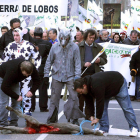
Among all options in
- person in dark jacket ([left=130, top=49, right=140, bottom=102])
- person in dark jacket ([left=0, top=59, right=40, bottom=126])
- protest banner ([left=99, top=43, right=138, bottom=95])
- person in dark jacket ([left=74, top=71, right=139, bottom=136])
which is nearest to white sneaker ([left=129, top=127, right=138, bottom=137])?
person in dark jacket ([left=74, top=71, right=139, bottom=136])

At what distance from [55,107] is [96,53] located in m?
1.58

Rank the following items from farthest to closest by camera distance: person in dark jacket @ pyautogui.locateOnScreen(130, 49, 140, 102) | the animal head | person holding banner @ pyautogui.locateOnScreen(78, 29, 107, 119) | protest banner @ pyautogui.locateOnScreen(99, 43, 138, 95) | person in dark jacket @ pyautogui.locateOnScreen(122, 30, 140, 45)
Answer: protest banner @ pyautogui.locateOnScreen(99, 43, 138, 95) < person in dark jacket @ pyautogui.locateOnScreen(122, 30, 140, 45) < person in dark jacket @ pyautogui.locateOnScreen(130, 49, 140, 102) < person holding banner @ pyautogui.locateOnScreen(78, 29, 107, 119) < the animal head

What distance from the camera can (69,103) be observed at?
29.7ft

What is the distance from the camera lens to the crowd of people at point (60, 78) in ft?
24.5

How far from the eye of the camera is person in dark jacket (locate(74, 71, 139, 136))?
23.6ft

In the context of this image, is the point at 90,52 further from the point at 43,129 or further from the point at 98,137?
the point at 98,137

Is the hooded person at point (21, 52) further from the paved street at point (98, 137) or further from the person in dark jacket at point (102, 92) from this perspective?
the person in dark jacket at point (102, 92)

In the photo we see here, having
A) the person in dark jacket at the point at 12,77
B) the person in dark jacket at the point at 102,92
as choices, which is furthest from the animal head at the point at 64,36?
the person in dark jacket at the point at 102,92

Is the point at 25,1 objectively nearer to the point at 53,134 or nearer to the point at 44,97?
the point at 44,97

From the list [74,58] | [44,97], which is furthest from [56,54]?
[44,97]

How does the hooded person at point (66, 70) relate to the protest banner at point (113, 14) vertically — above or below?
below

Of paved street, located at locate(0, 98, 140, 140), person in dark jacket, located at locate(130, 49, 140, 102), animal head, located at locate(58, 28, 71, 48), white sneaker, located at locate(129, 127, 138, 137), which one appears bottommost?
paved street, located at locate(0, 98, 140, 140)

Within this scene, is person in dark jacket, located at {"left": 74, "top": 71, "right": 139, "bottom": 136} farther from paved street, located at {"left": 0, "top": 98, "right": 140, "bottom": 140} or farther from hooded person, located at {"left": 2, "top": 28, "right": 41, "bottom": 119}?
hooded person, located at {"left": 2, "top": 28, "right": 41, "bottom": 119}

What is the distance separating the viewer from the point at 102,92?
288 inches
